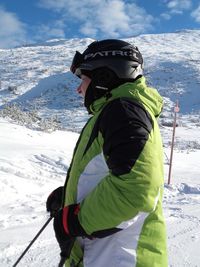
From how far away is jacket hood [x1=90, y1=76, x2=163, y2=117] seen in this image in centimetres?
194

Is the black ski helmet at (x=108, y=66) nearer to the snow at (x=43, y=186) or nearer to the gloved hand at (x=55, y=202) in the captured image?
the gloved hand at (x=55, y=202)

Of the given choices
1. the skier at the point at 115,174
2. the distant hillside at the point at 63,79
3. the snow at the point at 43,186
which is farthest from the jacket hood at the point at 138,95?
the distant hillside at the point at 63,79

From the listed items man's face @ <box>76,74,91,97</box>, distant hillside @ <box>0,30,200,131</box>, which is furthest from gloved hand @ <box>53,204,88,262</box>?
distant hillside @ <box>0,30,200,131</box>

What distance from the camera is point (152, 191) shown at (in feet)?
5.88

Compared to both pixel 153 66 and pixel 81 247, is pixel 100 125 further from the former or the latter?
pixel 153 66

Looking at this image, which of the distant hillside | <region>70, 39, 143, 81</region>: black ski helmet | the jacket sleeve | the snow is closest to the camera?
the jacket sleeve

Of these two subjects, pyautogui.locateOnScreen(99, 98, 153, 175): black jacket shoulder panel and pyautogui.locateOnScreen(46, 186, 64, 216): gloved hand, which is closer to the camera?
pyautogui.locateOnScreen(99, 98, 153, 175): black jacket shoulder panel

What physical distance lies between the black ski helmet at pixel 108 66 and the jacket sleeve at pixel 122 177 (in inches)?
10.9

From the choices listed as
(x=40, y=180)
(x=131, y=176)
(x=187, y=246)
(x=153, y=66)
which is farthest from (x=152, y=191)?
(x=153, y=66)

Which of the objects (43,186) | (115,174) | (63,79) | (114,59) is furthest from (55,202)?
(63,79)

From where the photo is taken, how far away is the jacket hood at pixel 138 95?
1.94 m

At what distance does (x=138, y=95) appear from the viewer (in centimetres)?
195

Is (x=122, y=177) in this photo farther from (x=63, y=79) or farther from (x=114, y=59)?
(x=63, y=79)

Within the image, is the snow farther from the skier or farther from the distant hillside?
the distant hillside
